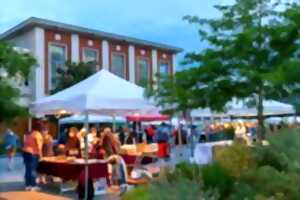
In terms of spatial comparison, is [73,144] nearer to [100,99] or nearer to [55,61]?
[100,99]

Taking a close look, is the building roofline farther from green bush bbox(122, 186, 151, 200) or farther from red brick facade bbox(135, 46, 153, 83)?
green bush bbox(122, 186, 151, 200)

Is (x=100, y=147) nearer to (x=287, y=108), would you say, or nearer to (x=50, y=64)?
(x=287, y=108)

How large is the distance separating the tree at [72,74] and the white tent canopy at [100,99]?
25075 mm

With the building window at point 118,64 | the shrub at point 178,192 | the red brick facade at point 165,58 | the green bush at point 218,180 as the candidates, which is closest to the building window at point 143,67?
the red brick facade at point 165,58

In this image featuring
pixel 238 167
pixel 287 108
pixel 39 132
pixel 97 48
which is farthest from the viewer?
pixel 97 48

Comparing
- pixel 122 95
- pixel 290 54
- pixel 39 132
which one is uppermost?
pixel 290 54

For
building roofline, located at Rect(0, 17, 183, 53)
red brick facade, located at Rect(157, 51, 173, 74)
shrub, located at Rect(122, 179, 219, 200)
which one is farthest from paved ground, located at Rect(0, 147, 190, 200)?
red brick facade, located at Rect(157, 51, 173, 74)

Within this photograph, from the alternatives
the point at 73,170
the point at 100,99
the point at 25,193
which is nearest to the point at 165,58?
the point at 25,193

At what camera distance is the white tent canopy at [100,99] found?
10289 millimetres

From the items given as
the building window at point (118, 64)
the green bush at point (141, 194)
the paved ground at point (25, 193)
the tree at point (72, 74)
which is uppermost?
the building window at point (118, 64)

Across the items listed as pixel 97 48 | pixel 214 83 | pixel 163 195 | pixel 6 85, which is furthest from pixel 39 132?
pixel 97 48

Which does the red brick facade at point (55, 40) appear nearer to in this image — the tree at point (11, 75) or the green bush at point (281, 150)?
the tree at point (11, 75)

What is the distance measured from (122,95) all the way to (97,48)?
32570mm

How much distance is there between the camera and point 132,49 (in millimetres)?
45688
